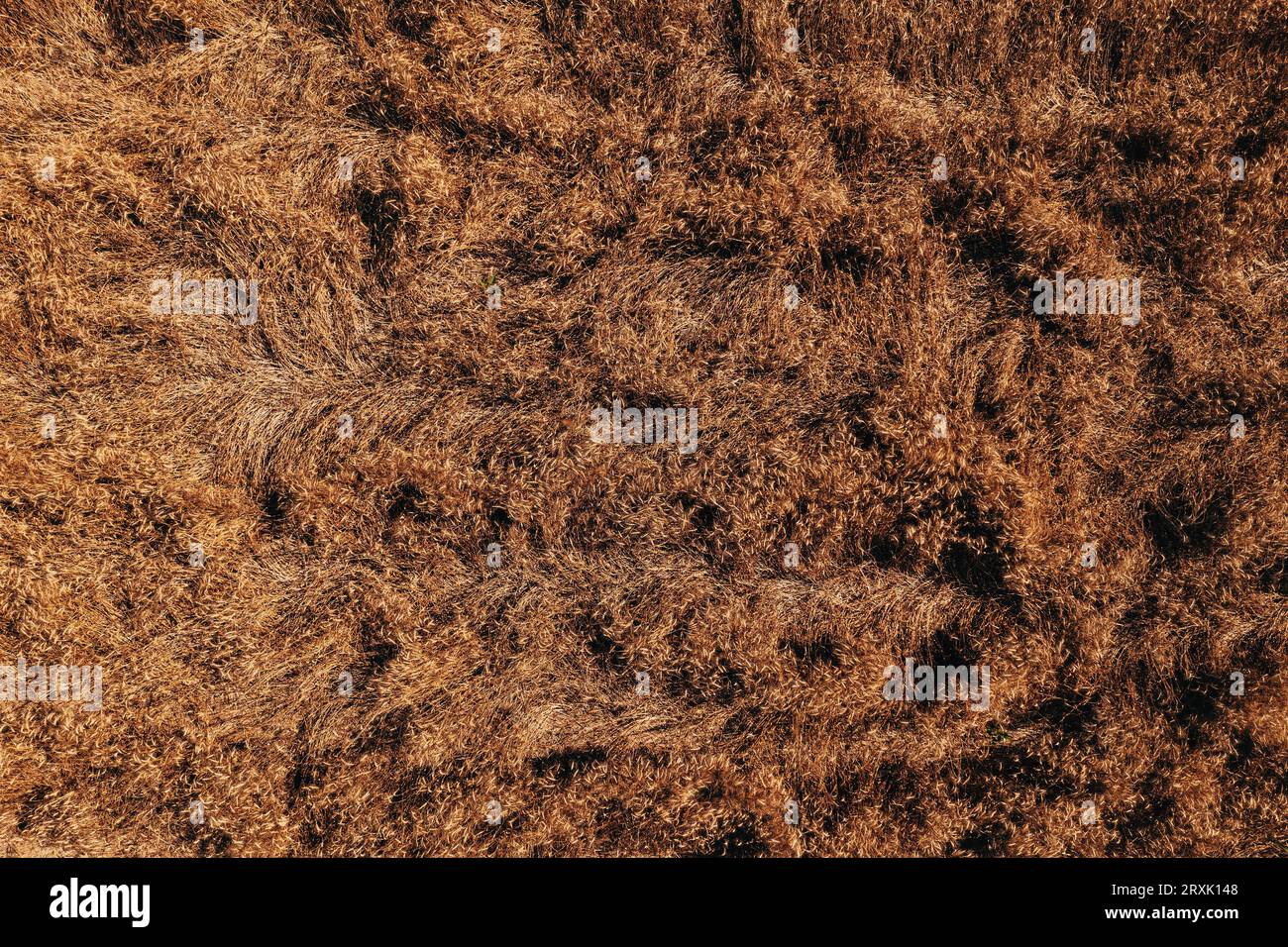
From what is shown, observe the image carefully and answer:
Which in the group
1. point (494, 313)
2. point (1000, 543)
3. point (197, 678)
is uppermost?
point (494, 313)

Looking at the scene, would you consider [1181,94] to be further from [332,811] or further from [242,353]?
[332,811]

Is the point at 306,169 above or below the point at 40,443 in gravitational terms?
above

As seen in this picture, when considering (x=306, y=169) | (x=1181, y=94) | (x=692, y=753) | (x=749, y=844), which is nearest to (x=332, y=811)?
(x=692, y=753)

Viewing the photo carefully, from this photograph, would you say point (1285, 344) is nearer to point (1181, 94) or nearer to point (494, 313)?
point (1181, 94)

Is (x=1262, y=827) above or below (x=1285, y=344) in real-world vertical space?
below

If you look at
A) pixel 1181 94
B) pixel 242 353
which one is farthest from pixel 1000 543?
pixel 242 353
